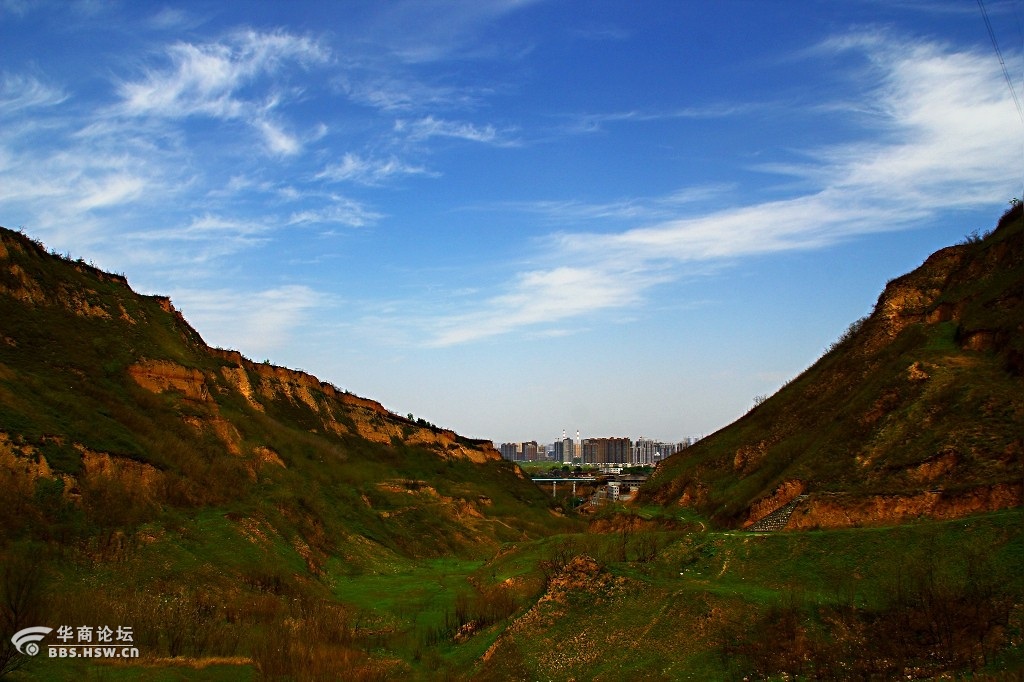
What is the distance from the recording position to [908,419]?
3156cm

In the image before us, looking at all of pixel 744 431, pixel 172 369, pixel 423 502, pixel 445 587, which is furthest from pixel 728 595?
pixel 423 502

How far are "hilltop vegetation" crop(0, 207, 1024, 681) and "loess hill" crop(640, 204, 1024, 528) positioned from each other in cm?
14

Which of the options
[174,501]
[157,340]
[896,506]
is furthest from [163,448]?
[896,506]

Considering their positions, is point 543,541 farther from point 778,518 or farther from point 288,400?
point 288,400

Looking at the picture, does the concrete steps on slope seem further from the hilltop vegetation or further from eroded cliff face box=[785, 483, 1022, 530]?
the hilltop vegetation

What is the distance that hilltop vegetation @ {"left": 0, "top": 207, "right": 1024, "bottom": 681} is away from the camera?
1825cm

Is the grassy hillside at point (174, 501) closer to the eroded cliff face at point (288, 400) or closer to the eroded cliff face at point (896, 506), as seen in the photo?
the eroded cliff face at point (288, 400)

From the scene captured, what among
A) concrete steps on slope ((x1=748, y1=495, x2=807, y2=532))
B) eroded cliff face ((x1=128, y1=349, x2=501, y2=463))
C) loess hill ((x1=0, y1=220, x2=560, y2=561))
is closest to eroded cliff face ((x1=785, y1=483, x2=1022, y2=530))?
concrete steps on slope ((x1=748, y1=495, x2=807, y2=532))

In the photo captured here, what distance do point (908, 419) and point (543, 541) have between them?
19.1 metres

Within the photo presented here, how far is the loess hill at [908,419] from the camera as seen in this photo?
27.1m

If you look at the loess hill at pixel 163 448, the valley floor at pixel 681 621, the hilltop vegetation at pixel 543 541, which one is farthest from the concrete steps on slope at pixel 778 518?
the loess hill at pixel 163 448

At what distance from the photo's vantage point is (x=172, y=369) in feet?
172

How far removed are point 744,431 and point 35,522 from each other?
140ft

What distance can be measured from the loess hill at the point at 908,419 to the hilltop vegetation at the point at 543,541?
14 cm
